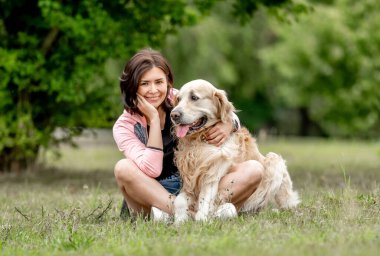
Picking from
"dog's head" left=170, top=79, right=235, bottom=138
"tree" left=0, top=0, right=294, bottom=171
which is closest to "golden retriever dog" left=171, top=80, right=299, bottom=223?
"dog's head" left=170, top=79, right=235, bottom=138

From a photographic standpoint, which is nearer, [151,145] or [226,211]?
[226,211]

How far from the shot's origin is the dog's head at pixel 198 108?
19.1ft

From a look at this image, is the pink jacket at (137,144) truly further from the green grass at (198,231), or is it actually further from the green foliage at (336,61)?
the green foliage at (336,61)

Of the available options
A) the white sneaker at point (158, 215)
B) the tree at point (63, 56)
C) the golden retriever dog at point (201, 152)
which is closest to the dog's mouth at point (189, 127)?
the golden retriever dog at point (201, 152)

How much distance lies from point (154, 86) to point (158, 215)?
1095mm

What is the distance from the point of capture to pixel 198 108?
19.4 feet

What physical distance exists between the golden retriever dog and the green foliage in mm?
24371

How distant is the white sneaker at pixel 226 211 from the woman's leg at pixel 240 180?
0.11m

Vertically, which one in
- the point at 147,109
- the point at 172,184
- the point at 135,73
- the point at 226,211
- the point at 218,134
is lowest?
the point at 226,211

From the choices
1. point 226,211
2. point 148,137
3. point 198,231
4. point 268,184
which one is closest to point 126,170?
point 148,137

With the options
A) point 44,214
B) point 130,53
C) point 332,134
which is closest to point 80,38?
point 130,53

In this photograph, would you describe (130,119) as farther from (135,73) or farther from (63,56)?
(63,56)

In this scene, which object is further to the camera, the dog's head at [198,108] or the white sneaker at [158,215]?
the white sneaker at [158,215]

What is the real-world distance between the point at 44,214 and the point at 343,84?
2653cm
